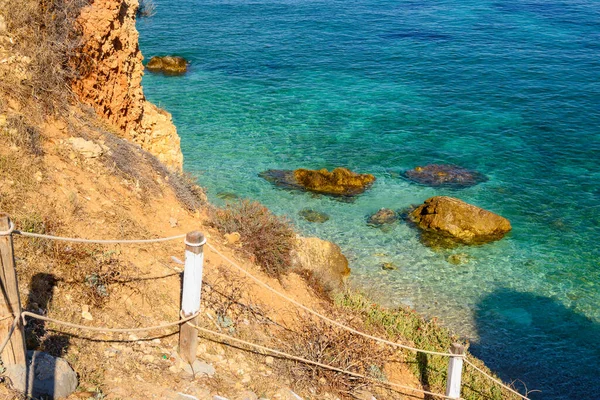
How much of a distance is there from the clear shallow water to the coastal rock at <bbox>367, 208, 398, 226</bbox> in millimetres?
312

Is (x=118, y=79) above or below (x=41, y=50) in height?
below

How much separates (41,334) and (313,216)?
39.8 feet

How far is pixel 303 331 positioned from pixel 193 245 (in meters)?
3.29

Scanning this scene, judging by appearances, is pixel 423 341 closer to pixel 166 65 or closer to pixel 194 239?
pixel 194 239

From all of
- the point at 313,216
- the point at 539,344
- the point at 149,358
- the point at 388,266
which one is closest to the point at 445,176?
the point at 313,216

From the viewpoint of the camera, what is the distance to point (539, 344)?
1310cm

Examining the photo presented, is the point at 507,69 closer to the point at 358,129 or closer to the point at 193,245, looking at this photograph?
the point at 358,129

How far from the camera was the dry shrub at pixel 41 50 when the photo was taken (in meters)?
9.86

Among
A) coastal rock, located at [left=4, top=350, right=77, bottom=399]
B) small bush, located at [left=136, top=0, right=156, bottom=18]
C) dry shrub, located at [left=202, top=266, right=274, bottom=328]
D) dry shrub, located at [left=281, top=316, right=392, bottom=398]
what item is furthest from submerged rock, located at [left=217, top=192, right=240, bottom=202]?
small bush, located at [left=136, top=0, right=156, bottom=18]

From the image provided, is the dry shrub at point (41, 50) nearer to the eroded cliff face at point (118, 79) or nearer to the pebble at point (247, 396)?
the eroded cliff face at point (118, 79)

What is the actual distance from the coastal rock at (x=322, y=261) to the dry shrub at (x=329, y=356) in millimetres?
2394

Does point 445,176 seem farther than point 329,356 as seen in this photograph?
Yes

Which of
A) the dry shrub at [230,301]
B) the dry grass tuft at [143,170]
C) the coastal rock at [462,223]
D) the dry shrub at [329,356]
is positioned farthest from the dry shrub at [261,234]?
the coastal rock at [462,223]

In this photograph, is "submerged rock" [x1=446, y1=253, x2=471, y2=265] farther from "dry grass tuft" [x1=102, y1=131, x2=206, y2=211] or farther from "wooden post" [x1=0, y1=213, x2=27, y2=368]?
"wooden post" [x1=0, y1=213, x2=27, y2=368]
